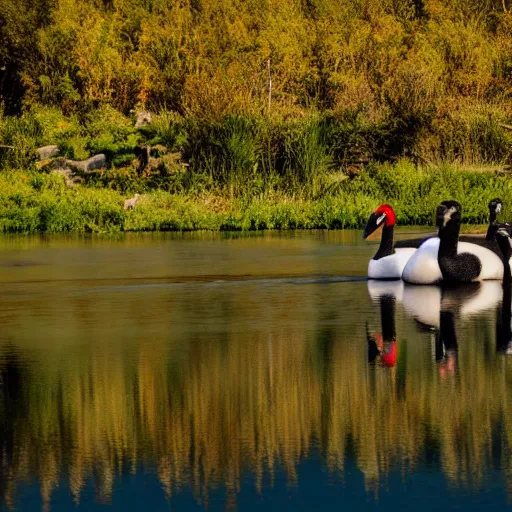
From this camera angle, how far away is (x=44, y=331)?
12.2 m

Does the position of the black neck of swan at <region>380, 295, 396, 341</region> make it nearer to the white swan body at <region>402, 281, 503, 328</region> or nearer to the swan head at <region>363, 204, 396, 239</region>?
the white swan body at <region>402, 281, 503, 328</region>

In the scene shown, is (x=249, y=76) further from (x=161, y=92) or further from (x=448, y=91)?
(x=448, y=91)

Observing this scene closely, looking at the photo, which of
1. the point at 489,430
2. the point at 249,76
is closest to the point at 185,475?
the point at 489,430

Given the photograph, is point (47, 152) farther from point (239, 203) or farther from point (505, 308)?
point (505, 308)

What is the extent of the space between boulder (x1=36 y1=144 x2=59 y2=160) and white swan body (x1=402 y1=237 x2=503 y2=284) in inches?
768

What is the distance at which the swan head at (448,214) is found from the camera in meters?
15.6

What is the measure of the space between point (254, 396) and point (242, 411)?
55 centimetres

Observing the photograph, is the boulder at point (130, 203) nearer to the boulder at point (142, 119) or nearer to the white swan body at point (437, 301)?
the boulder at point (142, 119)

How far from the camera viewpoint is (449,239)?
51.4ft

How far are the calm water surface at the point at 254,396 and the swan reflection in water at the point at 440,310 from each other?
3cm

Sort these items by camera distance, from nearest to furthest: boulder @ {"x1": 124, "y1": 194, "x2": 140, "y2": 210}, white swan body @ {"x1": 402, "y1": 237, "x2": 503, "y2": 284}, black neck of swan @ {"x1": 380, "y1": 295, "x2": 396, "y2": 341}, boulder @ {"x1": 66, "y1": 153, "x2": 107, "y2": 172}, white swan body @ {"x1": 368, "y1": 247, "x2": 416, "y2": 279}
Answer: black neck of swan @ {"x1": 380, "y1": 295, "x2": 396, "y2": 341}
white swan body @ {"x1": 402, "y1": 237, "x2": 503, "y2": 284}
white swan body @ {"x1": 368, "y1": 247, "x2": 416, "y2": 279}
boulder @ {"x1": 124, "y1": 194, "x2": 140, "y2": 210}
boulder @ {"x1": 66, "y1": 153, "x2": 107, "y2": 172}

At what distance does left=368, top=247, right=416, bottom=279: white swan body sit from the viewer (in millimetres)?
16656

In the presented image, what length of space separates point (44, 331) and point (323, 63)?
3759 centimetres

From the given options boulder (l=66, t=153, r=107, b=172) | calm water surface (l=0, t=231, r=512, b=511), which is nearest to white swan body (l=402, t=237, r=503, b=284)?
calm water surface (l=0, t=231, r=512, b=511)
